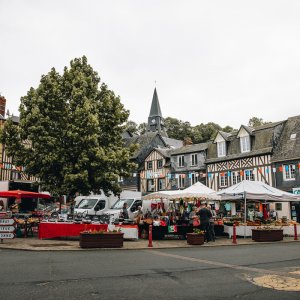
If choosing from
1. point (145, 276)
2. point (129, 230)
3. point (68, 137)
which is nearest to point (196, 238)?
point (129, 230)

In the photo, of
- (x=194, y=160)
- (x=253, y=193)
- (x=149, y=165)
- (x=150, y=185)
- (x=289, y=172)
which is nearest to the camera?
(x=253, y=193)

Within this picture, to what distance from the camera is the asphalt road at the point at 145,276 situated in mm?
5789

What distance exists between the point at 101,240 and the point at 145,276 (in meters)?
5.56

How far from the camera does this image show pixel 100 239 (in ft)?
41.2

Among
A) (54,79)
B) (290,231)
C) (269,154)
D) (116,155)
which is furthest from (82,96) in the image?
(269,154)

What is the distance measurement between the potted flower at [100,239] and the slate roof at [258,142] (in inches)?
778

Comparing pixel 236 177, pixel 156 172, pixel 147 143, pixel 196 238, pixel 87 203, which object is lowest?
pixel 196 238

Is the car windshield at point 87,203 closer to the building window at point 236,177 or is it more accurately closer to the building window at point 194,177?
the building window at point 236,177

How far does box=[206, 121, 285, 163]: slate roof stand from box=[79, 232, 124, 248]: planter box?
19.8 metres

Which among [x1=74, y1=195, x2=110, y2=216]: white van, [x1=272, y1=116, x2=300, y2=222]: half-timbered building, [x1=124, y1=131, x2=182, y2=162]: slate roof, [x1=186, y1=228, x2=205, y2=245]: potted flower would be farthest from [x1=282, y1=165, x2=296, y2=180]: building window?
[x1=124, y1=131, x2=182, y2=162]: slate roof

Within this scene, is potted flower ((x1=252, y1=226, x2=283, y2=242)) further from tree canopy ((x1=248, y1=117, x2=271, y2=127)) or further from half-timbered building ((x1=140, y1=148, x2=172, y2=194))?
tree canopy ((x1=248, y1=117, x2=271, y2=127))

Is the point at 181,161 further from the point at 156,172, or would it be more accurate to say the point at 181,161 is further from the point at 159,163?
the point at 156,172

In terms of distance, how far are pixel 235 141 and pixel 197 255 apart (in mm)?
23162

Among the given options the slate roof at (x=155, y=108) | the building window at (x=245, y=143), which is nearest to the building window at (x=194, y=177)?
the building window at (x=245, y=143)
